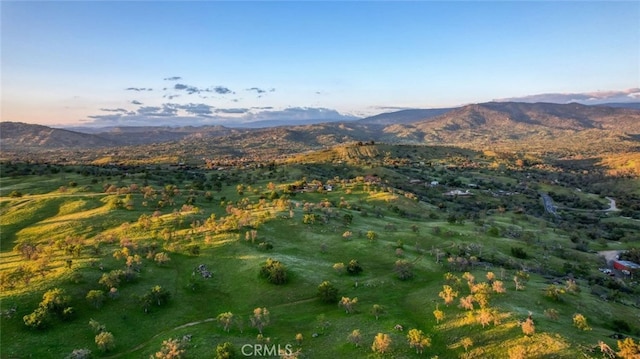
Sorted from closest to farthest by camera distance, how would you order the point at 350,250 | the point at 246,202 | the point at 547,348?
the point at 547,348
the point at 350,250
the point at 246,202

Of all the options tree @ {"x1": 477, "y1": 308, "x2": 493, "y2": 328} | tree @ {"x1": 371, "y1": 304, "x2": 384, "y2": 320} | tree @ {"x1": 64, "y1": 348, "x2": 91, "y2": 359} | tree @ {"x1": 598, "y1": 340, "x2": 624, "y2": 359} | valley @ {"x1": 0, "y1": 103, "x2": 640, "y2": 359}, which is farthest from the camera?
tree @ {"x1": 371, "y1": 304, "x2": 384, "y2": 320}

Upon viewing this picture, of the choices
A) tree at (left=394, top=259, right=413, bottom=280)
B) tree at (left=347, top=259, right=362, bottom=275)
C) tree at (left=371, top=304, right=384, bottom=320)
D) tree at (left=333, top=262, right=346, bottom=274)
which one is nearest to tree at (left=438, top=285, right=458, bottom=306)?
tree at (left=371, top=304, right=384, bottom=320)

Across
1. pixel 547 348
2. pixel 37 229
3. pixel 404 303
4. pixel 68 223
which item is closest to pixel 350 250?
pixel 404 303

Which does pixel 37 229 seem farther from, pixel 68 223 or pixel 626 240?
pixel 626 240

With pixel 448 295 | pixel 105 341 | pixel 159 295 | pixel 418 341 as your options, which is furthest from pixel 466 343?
pixel 159 295

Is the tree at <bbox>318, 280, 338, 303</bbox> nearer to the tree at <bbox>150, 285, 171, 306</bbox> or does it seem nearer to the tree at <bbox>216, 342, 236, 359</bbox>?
the tree at <bbox>216, 342, 236, 359</bbox>

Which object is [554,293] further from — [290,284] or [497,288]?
[290,284]
